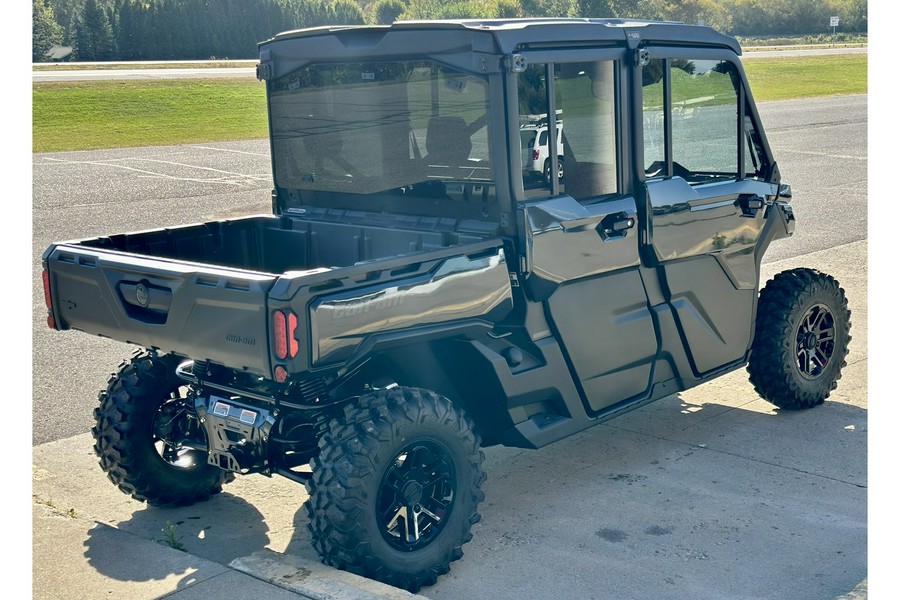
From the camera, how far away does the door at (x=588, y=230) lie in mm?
5188

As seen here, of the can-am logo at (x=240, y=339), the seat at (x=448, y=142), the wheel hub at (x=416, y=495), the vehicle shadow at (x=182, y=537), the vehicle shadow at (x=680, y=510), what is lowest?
the vehicle shadow at (x=680, y=510)

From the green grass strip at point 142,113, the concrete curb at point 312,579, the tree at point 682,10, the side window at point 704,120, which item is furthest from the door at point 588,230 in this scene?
the tree at point 682,10

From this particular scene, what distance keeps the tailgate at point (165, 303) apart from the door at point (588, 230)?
140 cm

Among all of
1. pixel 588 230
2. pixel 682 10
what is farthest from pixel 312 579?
pixel 682 10

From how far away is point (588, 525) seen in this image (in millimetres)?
5230

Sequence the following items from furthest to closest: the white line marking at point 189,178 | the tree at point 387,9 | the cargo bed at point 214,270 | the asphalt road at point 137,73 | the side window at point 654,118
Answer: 1. the tree at point 387,9
2. the asphalt road at point 137,73
3. the white line marking at point 189,178
4. the side window at point 654,118
5. the cargo bed at point 214,270

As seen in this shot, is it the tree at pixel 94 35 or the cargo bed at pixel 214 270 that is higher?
the tree at pixel 94 35

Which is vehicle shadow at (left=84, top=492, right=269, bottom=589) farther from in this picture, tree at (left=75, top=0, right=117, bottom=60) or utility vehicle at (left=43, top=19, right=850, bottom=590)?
tree at (left=75, top=0, right=117, bottom=60)

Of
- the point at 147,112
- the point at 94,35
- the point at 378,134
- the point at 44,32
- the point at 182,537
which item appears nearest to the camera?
the point at 182,537

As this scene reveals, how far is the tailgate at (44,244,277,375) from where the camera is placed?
168 inches

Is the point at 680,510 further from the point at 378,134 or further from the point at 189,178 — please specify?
the point at 189,178

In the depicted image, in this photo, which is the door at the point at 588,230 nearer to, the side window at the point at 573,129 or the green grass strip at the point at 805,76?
the side window at the point at 573,129

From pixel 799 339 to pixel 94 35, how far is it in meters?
41.8

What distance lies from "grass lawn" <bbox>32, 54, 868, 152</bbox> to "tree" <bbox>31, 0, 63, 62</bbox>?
33.7ft
